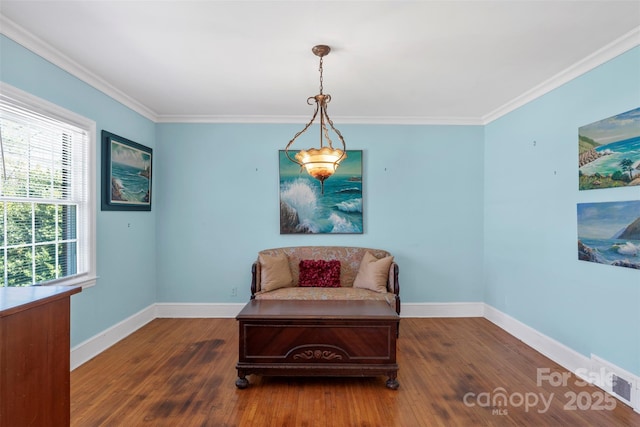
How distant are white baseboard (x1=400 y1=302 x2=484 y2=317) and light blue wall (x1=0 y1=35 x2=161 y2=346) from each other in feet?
11.1

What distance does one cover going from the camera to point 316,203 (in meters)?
4.61

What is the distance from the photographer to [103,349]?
346 cm

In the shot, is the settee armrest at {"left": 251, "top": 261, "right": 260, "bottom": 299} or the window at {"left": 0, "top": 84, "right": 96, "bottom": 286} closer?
the window at {"left": 0, "top": 84, "right": 96, "bottom": 286}

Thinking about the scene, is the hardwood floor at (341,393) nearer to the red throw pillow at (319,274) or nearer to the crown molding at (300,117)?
the red throw pillow at (319,274)

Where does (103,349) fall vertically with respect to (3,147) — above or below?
below

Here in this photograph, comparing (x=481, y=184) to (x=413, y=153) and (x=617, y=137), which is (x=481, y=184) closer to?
(x=413, y=153)

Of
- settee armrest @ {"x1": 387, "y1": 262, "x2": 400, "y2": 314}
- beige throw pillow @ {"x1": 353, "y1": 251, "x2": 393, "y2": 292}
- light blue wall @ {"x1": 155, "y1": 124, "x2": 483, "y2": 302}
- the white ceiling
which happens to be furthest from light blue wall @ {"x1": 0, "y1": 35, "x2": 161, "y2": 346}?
settee armrest @ {"x1": 387, "y1": 262, "x2": 400, "y2": 314}

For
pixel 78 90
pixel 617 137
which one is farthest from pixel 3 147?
pixel 617 137

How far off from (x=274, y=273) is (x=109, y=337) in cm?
180

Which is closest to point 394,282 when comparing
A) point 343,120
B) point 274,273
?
point 274,273

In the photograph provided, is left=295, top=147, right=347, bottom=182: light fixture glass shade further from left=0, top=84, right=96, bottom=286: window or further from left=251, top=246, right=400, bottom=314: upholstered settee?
left=0, top=84, right=96, bottom=286: window

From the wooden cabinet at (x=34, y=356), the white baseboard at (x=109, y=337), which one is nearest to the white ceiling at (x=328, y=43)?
the wooden cabinet at (x=34, y=356)

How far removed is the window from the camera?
2500 millimetres

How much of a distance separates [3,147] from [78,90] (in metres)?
0.92
